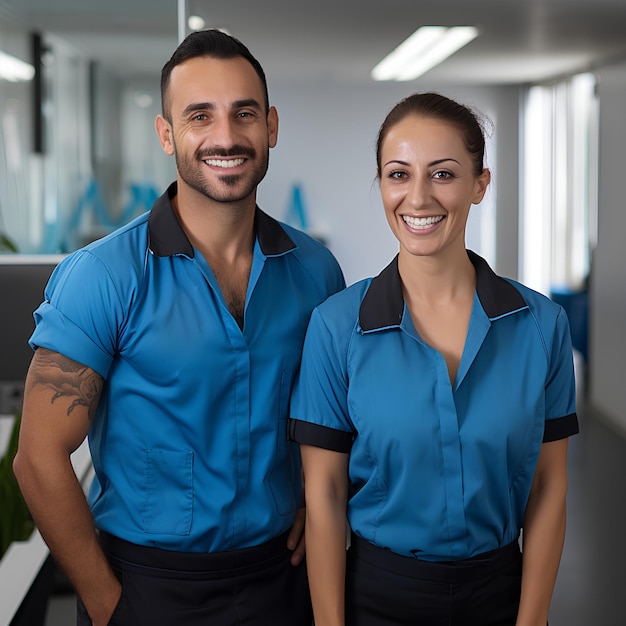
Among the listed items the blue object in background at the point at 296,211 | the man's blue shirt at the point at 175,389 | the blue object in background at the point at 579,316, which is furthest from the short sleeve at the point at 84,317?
the blue object in background at the point at 296,211

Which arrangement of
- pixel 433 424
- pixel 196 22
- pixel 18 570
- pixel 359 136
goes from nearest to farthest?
pixel 433 424
pixel 18 570
pixel 196 22
pixel 359 136

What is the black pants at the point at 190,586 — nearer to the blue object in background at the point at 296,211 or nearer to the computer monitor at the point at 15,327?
the computer monitor at the point at 15,327

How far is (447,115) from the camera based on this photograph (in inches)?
57.4

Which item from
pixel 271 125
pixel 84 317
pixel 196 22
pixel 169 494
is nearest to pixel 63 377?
pixel 84 317

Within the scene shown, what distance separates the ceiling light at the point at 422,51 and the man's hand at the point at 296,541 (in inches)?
203

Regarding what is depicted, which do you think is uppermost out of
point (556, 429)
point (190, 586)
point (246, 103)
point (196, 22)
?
point (196, 22)

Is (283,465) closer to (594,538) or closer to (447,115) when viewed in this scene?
(447,115)

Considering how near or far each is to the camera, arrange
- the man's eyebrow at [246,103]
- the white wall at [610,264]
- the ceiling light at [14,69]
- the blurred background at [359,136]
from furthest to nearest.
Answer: the white wall at [610,264]
the ceiling light at [14,69]
the blurred background at [359,136]
the man's eyebrow at [246,103]

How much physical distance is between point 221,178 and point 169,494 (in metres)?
0.55

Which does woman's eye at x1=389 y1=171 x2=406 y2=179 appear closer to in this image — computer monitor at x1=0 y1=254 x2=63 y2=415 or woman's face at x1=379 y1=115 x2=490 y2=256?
woman's face at x1=379 y1=115 x2=490 y2=256

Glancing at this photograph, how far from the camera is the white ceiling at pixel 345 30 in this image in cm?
390

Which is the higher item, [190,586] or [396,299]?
[396,299]

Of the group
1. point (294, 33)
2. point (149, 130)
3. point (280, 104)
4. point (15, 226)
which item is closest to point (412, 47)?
point (294, 33)

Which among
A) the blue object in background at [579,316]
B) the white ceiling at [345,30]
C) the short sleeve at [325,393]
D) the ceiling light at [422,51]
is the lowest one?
the blue object in background at [579,316]
